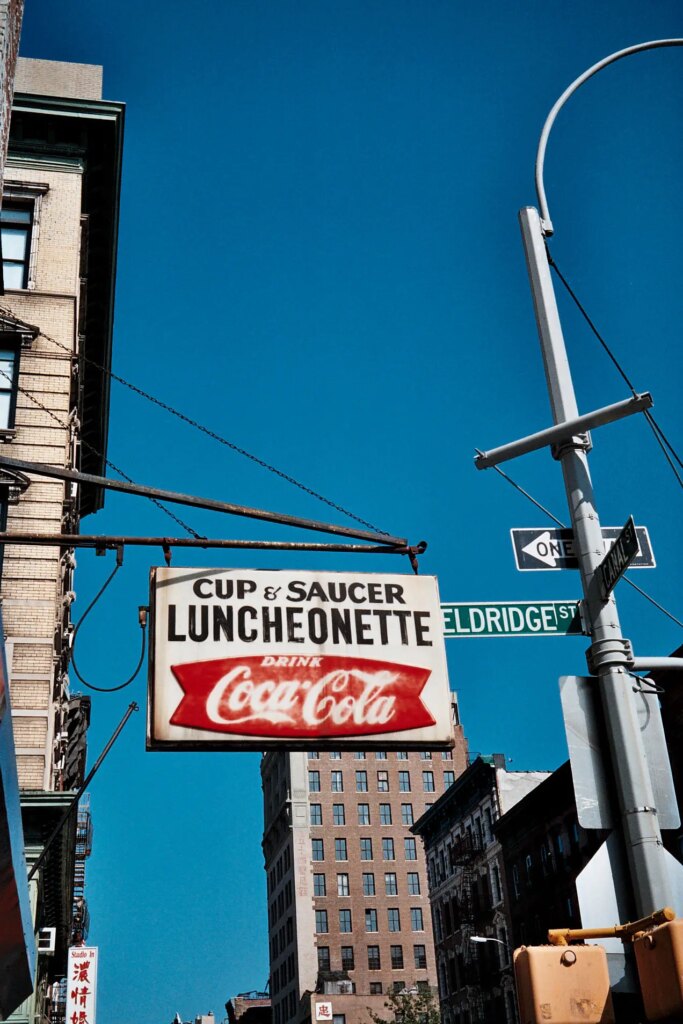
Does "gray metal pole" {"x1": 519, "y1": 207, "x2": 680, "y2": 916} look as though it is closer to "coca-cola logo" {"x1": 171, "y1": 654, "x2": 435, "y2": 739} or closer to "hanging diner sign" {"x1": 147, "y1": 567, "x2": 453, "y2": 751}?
"hanging diner sign" {"x1": 147, "y1": 567, "x2": 453, "y2": 751}

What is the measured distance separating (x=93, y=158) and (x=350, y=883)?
89732 mm

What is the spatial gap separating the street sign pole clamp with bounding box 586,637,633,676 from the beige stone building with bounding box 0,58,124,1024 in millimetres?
17492

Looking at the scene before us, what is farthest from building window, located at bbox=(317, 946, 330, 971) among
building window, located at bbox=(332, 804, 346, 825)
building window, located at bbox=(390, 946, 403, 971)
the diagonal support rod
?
the diagonal support rod

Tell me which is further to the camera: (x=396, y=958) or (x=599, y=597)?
(x=396, y=958)

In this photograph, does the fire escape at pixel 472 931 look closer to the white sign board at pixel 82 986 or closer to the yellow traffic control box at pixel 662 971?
the white sign board at pixel 82 986

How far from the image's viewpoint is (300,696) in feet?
26.3

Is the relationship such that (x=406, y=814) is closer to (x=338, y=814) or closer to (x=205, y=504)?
(x=338, y=814)

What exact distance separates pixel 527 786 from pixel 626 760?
65277mm

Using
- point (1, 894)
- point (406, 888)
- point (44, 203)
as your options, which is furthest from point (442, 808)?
point (1, 894)

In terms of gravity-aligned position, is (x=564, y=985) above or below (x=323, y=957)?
below

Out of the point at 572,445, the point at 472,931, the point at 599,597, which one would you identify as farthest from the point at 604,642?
the point at 472,931

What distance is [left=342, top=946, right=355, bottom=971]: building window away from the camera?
101938 millimetres

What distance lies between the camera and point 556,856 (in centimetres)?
5528

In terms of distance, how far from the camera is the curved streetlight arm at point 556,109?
8.92 m
